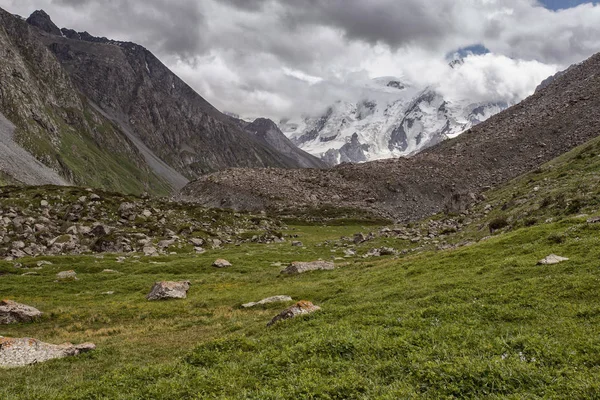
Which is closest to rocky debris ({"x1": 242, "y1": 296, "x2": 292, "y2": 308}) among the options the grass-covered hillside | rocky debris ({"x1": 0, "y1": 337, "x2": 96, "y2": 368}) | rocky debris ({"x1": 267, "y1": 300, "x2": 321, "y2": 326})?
the grass-covered hillside

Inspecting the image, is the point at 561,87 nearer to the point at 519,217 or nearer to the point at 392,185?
the point at 392,185

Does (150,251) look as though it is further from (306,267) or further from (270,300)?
(270,300)

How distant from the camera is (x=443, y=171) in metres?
126

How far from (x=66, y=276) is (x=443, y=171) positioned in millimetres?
109896

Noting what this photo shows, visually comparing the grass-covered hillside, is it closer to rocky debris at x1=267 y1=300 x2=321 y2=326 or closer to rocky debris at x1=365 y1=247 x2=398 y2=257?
rocky debris at x1=267 y1=300 x2=321 y2=326

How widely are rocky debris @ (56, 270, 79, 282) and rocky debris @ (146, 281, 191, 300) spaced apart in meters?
13.7

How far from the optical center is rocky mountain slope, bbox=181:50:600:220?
116 meters

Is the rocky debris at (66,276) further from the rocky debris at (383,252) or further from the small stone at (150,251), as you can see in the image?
the rocky debris at (383,252)

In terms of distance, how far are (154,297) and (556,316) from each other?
33250 mm

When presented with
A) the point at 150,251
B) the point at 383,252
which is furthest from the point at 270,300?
the point at 150,251

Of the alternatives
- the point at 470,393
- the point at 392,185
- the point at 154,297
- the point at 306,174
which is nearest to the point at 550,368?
the point at 470,393

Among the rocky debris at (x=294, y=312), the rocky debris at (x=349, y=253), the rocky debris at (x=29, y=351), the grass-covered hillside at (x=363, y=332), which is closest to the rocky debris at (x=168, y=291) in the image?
the grass-covered hillside at (x=363, y=332)

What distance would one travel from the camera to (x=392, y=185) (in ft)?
422

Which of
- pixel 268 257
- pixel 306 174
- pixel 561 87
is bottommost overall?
pixel 268 257
